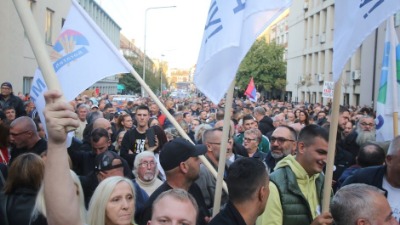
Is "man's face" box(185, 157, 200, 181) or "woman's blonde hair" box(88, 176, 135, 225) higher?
"man's face" box(185, 157, 200, 181)

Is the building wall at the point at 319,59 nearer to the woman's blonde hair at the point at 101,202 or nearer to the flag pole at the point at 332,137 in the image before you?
the flag pole at the point at 332,137

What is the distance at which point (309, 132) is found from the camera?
4.28 metres

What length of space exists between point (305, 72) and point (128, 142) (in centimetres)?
4071

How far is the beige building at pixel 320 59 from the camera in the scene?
30802 millimetres

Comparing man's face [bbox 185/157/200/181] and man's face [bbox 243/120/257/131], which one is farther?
man's face [bbox 243/120/257/131]

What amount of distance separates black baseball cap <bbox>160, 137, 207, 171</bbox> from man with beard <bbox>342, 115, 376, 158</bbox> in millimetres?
4341

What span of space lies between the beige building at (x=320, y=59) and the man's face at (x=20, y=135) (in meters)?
23.5

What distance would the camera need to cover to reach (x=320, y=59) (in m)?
41.4

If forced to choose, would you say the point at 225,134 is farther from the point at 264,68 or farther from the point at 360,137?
the point at 264,68

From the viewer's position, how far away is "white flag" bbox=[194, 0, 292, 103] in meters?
3.58

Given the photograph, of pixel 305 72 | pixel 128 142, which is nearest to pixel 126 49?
pixel 305 72

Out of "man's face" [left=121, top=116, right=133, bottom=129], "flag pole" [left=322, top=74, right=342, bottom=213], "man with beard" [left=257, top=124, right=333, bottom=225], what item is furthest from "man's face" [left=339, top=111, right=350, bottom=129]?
"flag pole" [left=322, top=74, right=342, bottom=213]

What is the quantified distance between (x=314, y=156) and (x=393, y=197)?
2.35 ft

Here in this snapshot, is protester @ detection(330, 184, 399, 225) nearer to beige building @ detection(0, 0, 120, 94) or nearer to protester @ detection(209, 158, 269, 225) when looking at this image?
protester @ detection(209, 158, 269, 225)
